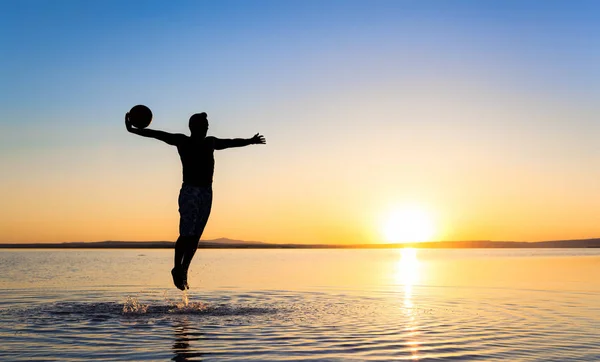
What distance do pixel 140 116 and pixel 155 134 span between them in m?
0.57

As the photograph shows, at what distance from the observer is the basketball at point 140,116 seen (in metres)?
15.6

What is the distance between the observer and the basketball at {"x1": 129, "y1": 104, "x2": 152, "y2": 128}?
15578 mm

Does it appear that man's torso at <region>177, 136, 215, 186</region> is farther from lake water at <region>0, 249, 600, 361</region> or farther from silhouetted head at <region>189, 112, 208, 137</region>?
lake water at <region>0, 249, 600, 361</region>

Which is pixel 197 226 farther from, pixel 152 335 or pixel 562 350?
pixel 562 350

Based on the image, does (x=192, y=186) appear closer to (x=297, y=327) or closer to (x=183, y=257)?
(x=183, y=257)

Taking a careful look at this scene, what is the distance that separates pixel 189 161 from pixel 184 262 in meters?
2.53

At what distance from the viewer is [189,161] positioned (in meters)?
16.2

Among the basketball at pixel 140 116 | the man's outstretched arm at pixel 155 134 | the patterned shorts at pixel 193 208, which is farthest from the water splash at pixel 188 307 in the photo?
the basketball at pixel 140 116

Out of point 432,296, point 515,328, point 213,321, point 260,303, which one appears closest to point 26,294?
point 260,303

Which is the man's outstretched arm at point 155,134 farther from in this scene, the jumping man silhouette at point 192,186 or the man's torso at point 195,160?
the man's torso at point 195,160

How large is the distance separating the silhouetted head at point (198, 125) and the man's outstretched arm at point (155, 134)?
402mm

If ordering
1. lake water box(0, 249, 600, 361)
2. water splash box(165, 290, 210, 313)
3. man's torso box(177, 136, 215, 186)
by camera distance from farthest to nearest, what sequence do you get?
water splash box(165, 290, 210, 313) < man's torso box(177, 136, 215, 186) < lake water box(0, 249, 600, 361)

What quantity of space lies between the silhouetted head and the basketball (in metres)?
1.17

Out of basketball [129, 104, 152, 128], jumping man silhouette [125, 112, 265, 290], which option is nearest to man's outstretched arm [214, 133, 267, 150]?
jumping man silhouette [125, 112, 265, 290]
